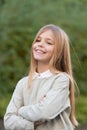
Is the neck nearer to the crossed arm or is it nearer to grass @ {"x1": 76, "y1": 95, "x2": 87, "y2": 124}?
the crossed arm

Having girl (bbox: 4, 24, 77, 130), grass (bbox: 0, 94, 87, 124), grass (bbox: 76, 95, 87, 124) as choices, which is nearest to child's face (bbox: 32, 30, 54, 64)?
girl (bbox: 4, 24, 77, 130)

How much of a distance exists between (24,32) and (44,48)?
18.4 ft

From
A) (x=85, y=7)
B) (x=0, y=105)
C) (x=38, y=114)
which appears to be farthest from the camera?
(x=85, y=7)

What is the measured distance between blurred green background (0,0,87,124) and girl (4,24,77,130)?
16.1 ft

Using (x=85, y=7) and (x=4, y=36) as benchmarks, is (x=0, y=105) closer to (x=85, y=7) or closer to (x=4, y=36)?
(x=4, y=36)

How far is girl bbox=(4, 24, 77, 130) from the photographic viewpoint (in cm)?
383

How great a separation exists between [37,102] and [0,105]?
5.34 meters

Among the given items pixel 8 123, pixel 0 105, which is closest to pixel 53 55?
pixel 8 123

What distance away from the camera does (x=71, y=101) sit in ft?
13.0

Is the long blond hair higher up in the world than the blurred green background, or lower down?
higher up

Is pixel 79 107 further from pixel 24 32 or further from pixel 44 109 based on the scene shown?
pixel 44 109

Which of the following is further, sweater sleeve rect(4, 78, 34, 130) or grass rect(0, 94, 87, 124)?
grass rect(0, 94, 87, 124)

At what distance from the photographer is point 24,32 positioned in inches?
377

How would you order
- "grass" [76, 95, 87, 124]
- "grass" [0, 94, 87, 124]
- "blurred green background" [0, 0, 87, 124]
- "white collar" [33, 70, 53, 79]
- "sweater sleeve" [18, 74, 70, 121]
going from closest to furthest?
"sweater sleeve" [18, 74, 70, 121] < "white collar" [33, 70, 53, 79] < "grass" [0, 94, 87, 124] < "blurred green background" [0, 0, 87, 124] < "grass" [76, 95, 87, 124]
